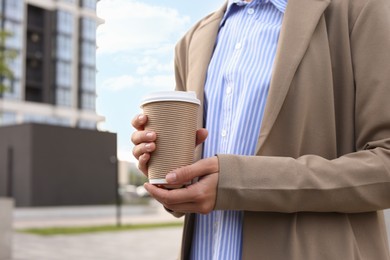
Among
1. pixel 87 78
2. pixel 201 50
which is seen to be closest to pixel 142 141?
pixel 201 50

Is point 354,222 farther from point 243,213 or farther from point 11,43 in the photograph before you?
point 11,43

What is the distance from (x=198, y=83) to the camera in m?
1.36

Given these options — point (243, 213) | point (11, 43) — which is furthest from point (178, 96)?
point (11, 43)

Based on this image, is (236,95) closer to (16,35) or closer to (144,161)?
(144,161)

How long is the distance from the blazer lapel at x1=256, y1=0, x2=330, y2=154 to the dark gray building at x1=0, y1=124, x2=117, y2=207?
23.9m

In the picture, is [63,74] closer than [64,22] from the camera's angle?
No

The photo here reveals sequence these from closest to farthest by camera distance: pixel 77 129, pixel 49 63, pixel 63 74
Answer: pixel 77 129, pixel 49 63, pixel 63 74

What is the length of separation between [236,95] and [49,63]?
44.4 m

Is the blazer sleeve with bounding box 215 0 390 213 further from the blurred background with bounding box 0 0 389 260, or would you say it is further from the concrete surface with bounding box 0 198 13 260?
the concrete surface with bounding box 0 198 13 260

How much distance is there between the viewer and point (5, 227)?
28.1ft

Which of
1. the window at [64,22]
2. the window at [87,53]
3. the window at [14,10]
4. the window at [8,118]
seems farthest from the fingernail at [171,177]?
the window at [87,53]

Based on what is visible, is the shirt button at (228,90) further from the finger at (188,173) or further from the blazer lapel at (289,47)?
the finger at (188,173)

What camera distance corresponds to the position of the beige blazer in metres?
1.04

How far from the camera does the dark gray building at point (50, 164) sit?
82.5ft
